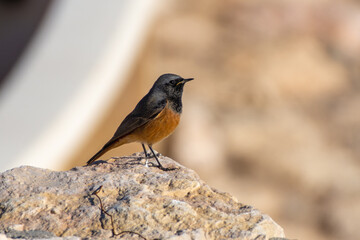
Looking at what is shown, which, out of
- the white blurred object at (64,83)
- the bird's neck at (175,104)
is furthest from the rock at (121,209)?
the white blurred object at (64,83)

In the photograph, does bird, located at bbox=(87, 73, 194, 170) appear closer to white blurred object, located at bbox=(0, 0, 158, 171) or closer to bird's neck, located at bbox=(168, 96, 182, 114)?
bird's neck, located at bbox=(168, 96, 182, 114)

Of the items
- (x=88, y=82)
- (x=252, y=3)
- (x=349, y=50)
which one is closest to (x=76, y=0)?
(x=88, y=82)

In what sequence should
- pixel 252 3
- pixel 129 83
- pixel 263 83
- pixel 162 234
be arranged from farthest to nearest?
pixel 252 3 < pixel 263 83 < pixel 129 83 < pixel 162 234

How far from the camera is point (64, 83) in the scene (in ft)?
32.7

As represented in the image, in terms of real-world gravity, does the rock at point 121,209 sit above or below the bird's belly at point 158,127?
below

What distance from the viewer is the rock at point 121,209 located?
391cm

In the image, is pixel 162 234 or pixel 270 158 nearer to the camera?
pixel 162 234

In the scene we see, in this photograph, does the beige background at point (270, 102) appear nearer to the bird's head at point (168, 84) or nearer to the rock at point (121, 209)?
the bird's head at point (168, 84)

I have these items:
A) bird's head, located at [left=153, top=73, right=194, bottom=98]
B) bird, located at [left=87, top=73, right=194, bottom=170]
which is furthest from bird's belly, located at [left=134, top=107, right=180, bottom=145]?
bird's head, located at [left=153, top=73, right=194, bottom=98]

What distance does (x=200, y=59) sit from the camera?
13531 millimetres

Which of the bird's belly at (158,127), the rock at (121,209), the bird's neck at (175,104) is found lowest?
the rock at (121,209)

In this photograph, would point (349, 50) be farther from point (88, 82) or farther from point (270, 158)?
point (88, 82)

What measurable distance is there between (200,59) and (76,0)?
3941mm

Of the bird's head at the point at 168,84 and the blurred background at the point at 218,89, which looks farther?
the blurred background at the point at 218,89
